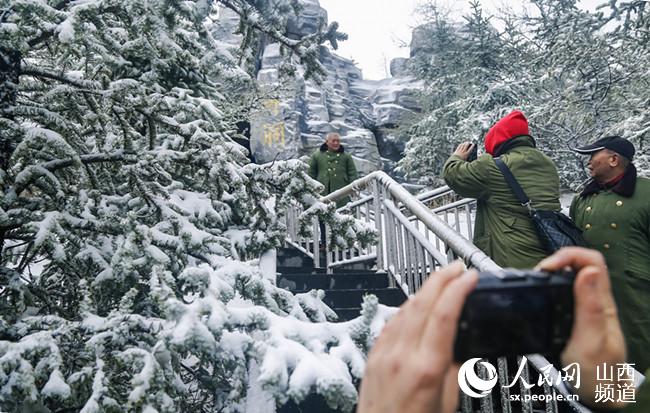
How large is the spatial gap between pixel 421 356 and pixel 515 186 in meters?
2.81

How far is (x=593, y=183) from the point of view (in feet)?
11.0

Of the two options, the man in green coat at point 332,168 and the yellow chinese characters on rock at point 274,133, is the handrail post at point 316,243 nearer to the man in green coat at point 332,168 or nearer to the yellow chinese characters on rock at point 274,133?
the man in green coat at point 332,168

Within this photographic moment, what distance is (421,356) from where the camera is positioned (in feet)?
2.00

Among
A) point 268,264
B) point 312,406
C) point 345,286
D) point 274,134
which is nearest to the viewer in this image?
point 312,406

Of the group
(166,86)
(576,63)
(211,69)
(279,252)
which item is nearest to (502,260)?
(211,69)

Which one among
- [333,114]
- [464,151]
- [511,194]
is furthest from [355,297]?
[333,114]

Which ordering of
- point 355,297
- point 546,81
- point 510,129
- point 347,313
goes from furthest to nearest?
point 546,81, point 355,297, point 347,313, point 510,129

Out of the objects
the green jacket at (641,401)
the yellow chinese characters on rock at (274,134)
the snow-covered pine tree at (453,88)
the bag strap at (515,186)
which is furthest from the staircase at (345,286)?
the yellow chinese characters on rock at (274,134)

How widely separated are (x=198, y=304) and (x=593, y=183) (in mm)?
3029

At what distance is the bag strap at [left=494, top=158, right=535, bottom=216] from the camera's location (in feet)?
10.1

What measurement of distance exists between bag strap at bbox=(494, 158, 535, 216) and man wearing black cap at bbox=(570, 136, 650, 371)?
0.53m

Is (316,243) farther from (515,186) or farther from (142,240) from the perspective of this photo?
(142,240)

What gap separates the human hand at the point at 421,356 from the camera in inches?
23.7

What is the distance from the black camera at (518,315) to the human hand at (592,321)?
0.07 ft
